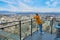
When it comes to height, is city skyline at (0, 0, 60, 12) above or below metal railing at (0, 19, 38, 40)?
above

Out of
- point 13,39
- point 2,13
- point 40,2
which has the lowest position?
point 13,39

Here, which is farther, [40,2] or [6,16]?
[40,2]

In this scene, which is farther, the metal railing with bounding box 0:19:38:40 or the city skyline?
the city skyline

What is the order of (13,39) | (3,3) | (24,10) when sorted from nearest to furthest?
(13,39), (24,10), (3,3)

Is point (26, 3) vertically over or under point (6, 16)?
over

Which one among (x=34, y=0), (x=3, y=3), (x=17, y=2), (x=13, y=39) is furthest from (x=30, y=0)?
(x=13, y=39)

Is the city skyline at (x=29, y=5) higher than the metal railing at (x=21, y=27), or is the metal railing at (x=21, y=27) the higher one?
the city skyline at (x=29, y=5)

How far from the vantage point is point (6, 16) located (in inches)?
388

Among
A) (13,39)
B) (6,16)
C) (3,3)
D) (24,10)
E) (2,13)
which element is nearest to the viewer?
(13,39)

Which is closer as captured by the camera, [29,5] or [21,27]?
[21,27]

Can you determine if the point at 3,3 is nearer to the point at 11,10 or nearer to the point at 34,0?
the point at 11,10

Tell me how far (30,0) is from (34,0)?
289mm

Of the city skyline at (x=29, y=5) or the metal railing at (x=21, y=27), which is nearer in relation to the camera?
the metal railing at (x=21, y=27)

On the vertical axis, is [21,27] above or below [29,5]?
below
